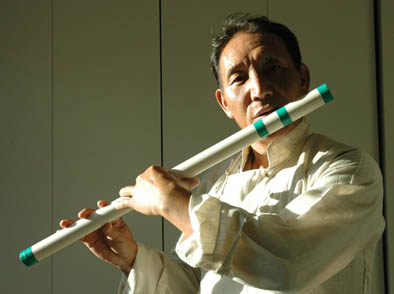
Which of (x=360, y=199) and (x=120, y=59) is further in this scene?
(x=120, y=59)

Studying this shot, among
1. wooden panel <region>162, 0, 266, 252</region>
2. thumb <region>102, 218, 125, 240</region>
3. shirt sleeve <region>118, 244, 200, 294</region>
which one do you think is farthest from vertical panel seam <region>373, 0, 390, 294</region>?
thumb <region>102, 218, 125, 240</region>

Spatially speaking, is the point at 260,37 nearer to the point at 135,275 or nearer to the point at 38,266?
the point at 135,275

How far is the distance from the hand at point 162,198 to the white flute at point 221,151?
0.07 m

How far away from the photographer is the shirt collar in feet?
3.73

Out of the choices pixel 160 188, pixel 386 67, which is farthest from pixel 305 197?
pixel 386 67

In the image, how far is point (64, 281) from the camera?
219 cm

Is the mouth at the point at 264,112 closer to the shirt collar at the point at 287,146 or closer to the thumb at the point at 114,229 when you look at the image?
the shirt collar at the point at 287,146

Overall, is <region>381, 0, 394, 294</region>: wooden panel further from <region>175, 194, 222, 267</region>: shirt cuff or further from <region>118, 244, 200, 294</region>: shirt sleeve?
<region>175, 194, 222, 267</region>: shirt cuff

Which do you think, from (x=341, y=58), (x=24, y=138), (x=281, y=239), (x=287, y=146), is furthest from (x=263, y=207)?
(x=24, y=138)

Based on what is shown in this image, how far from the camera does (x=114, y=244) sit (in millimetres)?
1247

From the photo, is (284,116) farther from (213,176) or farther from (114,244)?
(114,244)

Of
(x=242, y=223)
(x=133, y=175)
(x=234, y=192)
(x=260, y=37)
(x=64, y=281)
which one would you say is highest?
(x=260, y=37)

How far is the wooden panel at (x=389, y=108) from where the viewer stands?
2145mm

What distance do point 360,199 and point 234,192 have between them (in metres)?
0.38
